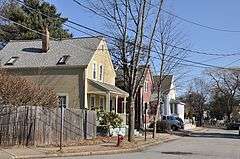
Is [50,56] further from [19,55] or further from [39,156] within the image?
[39,156]

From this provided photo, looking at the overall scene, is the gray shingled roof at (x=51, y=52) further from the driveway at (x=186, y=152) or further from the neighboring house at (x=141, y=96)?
the driveway at (x=186, y=152)

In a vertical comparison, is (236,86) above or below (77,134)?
above

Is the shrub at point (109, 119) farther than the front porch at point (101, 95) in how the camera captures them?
No

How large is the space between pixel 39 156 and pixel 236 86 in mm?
90431

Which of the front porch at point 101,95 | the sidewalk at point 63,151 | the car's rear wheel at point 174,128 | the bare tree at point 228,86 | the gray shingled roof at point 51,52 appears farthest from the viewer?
the bare tree at point 228,86

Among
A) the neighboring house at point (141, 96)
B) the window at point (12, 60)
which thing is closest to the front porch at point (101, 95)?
the neighboring house at point (141, 96)

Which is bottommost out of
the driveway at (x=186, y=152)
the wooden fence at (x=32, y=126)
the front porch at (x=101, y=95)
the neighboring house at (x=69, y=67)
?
the driveway at (x=186, y=152)

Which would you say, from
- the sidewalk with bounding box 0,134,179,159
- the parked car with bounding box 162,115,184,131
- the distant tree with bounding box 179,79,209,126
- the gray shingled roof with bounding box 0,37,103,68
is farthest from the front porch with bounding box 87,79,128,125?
the distant tree with bounding box 179,79,209,126

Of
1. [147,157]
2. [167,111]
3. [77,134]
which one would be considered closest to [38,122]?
[77,134]

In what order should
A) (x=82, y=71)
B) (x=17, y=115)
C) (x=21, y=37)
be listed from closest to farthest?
(x=17, y=115)
(x=82, y=71)
(x=21, y=37)

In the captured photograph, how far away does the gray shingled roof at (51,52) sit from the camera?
135 ft

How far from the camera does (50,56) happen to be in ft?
138

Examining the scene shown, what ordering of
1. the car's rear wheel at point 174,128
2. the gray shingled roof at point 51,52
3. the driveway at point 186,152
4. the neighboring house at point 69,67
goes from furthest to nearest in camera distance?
the car's rear wheel at point 174,128 → the gray shingled roof at point 51,52 → the neighboring house at point 69,67 → the driveway at point 186,152

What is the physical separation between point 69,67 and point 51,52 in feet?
12.8
